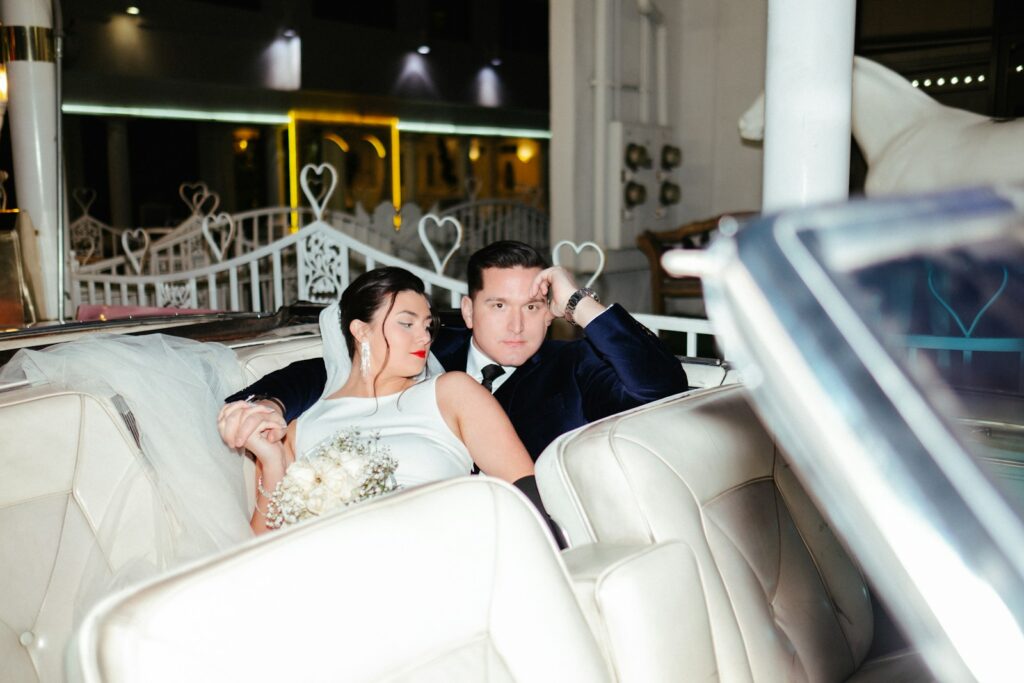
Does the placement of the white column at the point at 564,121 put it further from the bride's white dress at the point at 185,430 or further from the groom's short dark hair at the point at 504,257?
the bride's white dress at the point at 185,430

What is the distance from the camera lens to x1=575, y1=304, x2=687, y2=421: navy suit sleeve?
1917 mm

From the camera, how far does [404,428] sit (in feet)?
6.82

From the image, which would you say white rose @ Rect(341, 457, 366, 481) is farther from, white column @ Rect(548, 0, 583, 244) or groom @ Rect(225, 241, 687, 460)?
white column @ Rect(548, 0, 583, 244)

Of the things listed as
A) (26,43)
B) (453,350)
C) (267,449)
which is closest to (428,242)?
(453,350)

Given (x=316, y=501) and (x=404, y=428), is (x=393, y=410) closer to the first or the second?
(x=404, y=428)

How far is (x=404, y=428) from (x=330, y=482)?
50 centimetres

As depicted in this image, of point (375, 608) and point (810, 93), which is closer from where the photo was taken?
point (375, 608)

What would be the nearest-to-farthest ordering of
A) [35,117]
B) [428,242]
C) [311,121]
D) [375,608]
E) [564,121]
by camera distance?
[375,608] < [428,242] < [35,117] < [564,121] < [311,121]

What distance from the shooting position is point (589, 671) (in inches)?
41.5

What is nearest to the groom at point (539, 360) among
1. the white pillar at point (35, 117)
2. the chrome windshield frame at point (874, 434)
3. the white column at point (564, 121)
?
the chrome windshield frame at point (874, 434)

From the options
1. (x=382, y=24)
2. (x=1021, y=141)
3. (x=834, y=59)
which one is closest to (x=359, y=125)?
(x=382, y=24)

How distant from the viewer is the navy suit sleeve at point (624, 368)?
1.92 meters

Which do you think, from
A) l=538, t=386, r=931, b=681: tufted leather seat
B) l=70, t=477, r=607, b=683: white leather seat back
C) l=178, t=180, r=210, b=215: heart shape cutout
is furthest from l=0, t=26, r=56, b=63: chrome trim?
l=70, t=477, r=607, b=683: white leather seat back

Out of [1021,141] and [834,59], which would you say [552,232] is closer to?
[1021,141]
